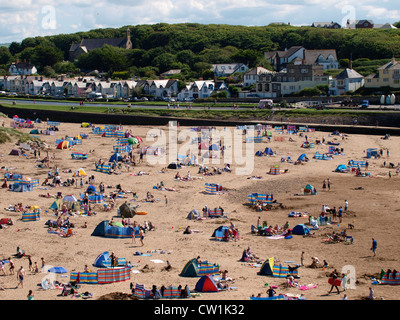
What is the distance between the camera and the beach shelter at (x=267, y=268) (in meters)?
17.6

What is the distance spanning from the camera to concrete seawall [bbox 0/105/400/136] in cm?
4941

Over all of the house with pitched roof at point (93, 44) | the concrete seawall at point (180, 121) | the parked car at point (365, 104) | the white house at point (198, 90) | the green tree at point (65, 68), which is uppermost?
the house with pitched roof at point (93, 44)

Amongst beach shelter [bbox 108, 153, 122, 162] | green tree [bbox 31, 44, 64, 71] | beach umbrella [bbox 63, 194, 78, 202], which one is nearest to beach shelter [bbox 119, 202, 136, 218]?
beach umbrella [bbox 63, 194, 78, 202]

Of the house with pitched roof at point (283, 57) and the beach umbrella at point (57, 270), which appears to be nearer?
the beach umbrella at point (57, 270)

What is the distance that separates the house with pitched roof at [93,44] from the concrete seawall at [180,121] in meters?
72.2

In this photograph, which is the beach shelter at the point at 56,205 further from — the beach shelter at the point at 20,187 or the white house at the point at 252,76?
the white house at the point at 252,76

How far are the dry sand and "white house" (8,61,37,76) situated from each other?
87.4m

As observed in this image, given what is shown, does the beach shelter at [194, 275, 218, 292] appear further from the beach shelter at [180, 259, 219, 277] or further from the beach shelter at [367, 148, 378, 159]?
the beach shelter at [367, 148, 378, 159]

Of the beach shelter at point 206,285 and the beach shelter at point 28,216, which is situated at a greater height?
the beach shelter at point 28,216

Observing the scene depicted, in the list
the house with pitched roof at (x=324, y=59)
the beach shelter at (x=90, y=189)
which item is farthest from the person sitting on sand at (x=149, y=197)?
the house with pitched roof at (x=324, y=59)

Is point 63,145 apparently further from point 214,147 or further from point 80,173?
point 214,147

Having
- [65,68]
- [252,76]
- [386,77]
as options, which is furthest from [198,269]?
[65,68]

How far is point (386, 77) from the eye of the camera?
6419cm

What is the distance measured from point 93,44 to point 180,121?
95.6m
